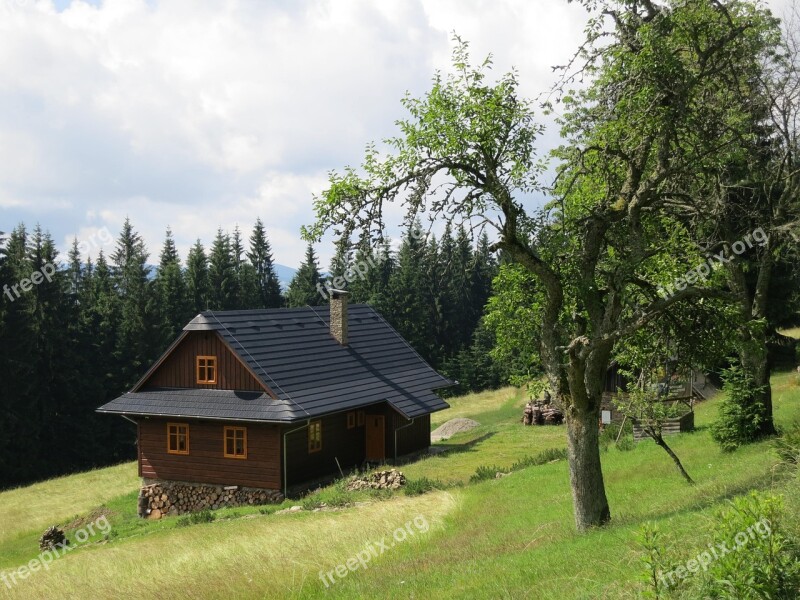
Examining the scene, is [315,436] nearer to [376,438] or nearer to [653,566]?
[376,438]

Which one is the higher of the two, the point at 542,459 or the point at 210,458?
the point at 210,458

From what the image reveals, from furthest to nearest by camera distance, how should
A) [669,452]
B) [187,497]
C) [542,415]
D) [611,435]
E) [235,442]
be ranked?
1. [542,415]
2. [187,497]
3. [235,442]
4. [611,435]
5. [669,452]

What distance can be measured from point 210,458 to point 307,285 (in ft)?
157

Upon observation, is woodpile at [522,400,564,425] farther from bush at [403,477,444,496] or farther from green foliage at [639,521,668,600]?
green foliage at [639,521,668,600]

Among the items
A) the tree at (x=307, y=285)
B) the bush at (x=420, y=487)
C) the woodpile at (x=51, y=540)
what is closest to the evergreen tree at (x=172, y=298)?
the tree at (x=307, y=285)

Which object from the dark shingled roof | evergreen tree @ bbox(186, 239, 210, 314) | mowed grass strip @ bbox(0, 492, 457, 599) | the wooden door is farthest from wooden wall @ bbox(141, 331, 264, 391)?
evergreen tree @ bbox(186, 239, 210, 314)

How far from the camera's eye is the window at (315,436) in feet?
93.0

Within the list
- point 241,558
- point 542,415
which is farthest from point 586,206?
point 542,415

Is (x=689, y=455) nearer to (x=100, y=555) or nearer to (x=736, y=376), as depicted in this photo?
(x=736, y=376)

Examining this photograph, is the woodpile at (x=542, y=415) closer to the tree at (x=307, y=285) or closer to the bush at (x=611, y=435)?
the bush at (x=611, y=435)

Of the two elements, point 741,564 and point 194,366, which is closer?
point 741,564

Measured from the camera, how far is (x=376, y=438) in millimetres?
31938

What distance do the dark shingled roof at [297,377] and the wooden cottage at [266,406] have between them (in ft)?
0.19

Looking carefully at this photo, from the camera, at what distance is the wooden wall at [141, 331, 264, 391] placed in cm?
2822
